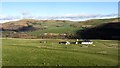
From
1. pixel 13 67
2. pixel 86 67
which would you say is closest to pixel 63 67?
pixel 86 67

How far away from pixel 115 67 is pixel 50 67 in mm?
9195

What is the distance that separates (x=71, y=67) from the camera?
31.9 m

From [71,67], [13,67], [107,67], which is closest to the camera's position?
[13,67]

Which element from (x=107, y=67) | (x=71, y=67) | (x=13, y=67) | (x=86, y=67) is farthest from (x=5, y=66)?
(x=107, y=67)

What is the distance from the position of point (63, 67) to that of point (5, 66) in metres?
7.22

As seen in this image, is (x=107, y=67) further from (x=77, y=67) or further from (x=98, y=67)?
(x=77, y=67)

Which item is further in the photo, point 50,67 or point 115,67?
point 115,67

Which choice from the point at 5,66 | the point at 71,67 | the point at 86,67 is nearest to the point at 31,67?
the point at 5,66

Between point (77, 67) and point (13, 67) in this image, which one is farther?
point (77, 67)

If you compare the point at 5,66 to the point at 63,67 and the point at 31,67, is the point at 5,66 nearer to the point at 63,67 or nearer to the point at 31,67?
the point at 31,67

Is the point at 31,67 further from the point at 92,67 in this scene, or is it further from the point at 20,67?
the point at 92,67

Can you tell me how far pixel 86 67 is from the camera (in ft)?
108

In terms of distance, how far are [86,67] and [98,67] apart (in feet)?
5.21

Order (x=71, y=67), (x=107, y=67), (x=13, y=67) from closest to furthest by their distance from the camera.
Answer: (x=13, y=67)
(x=71, y=67)
(x=107, y=67)
